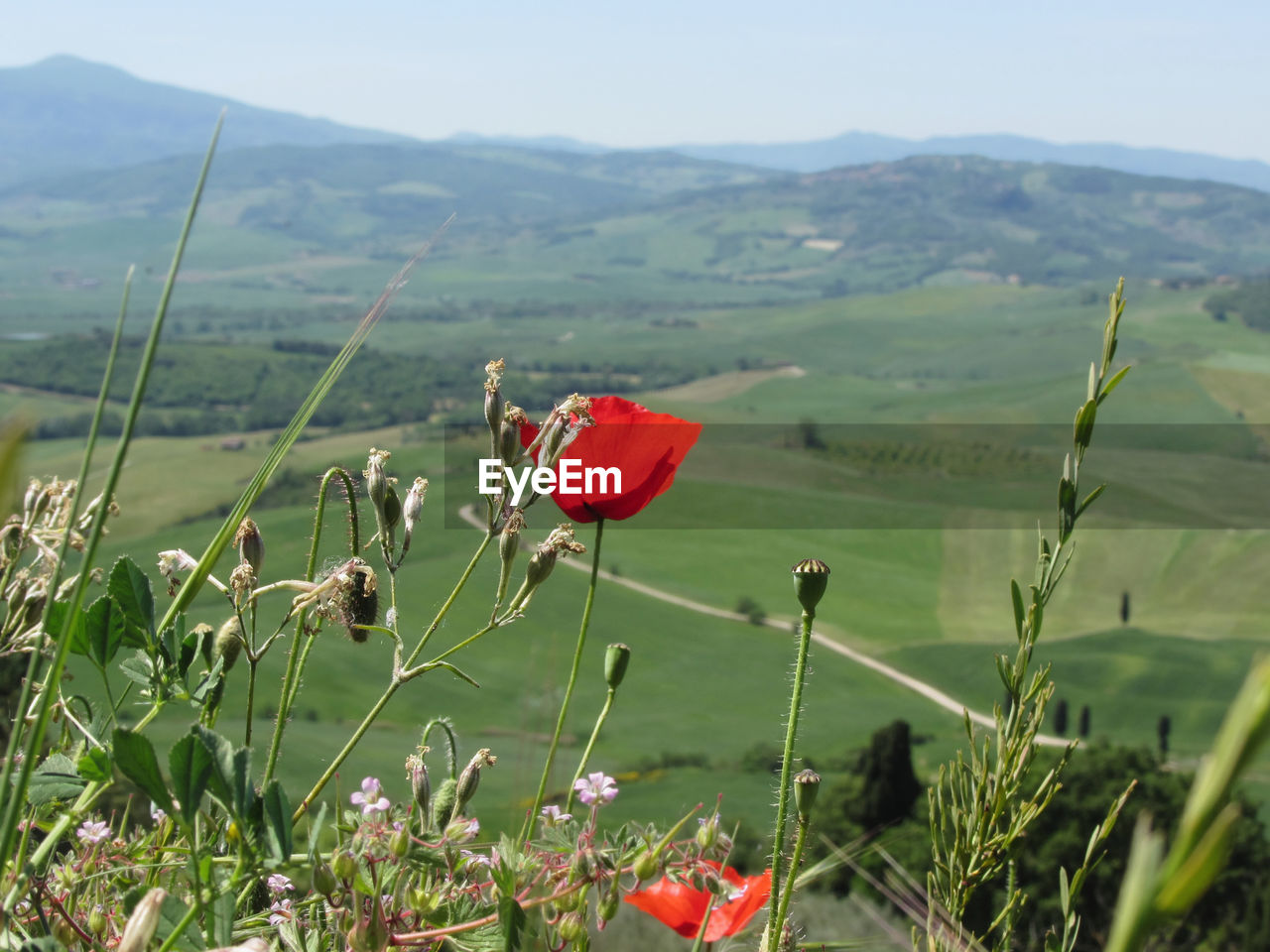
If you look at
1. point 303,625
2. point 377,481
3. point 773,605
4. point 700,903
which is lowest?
point 773,605

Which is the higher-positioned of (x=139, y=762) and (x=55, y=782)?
(x=139, y=762)

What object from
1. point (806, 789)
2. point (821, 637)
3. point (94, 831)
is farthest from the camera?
point (821, 637)

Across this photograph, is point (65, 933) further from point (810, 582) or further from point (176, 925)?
point (810, 582)

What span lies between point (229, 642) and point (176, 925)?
263 millimetres

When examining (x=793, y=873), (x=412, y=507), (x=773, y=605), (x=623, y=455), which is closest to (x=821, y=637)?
(x=773, y=605)

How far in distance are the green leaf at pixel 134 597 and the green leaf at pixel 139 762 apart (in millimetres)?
236

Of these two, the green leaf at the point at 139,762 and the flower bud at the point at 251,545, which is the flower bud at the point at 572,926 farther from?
the flower bud at the point at 251,545

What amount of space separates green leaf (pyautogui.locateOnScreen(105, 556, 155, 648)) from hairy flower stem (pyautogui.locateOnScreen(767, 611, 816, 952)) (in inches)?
20.6

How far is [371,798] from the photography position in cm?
87

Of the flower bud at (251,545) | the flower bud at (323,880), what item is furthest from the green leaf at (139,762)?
the flower bud at (251,545)

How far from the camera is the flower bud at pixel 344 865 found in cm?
77

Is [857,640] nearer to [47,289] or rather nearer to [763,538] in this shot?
[763,538]

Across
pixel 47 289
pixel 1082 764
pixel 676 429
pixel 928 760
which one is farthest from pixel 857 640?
pixel 47 289

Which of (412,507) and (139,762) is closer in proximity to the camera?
(139,762)
